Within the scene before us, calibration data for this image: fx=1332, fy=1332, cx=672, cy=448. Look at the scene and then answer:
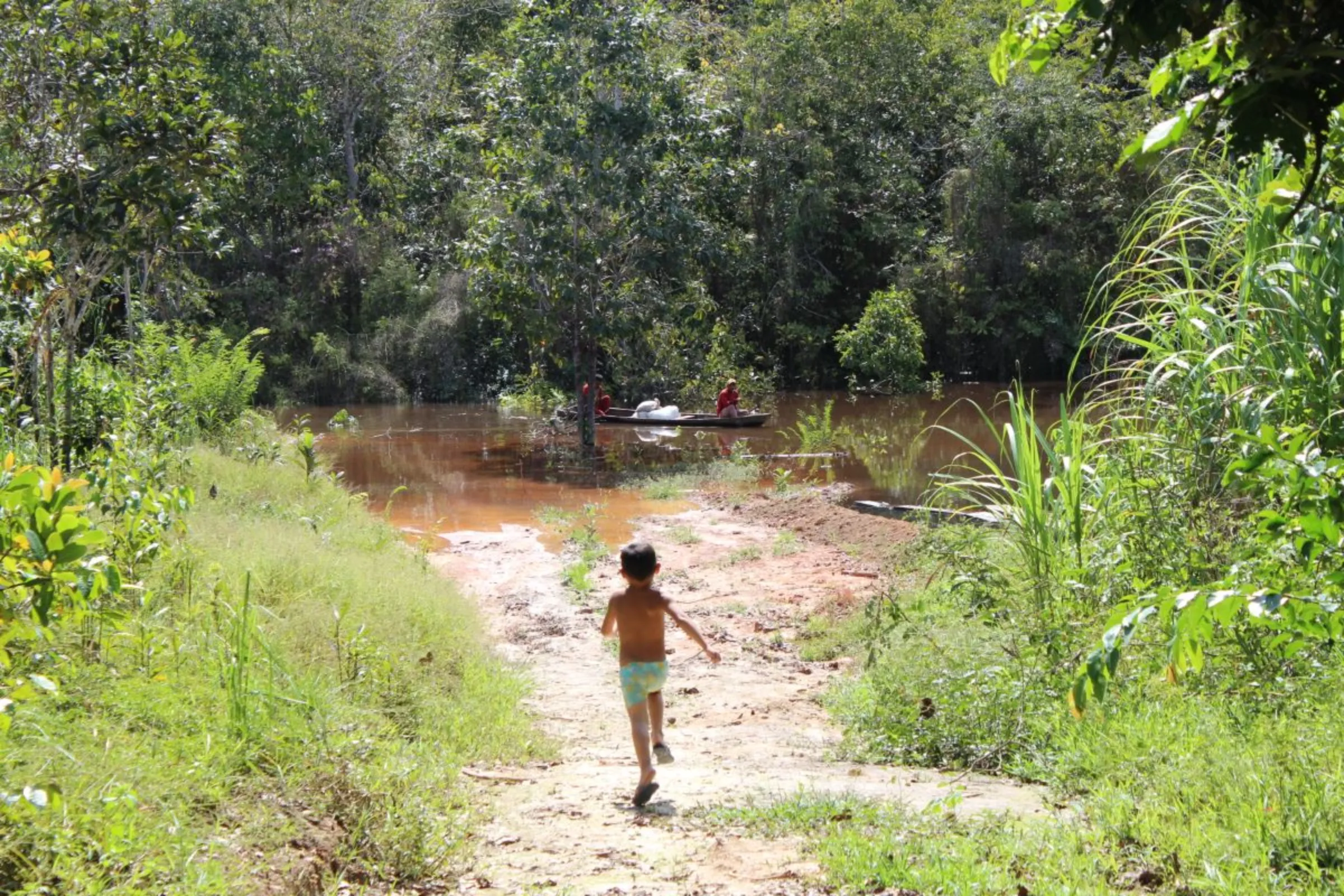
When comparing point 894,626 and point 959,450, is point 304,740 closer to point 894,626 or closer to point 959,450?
point 894,626

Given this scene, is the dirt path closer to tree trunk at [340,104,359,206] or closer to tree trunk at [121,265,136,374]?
tree trunk at [121,265,136,374]

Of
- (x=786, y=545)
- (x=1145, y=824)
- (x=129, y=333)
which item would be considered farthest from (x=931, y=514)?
(x=129, y=333)

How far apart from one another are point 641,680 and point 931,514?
25.6 feet

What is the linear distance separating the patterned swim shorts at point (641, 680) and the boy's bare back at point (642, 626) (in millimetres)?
27

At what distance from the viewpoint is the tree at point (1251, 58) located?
2826 mm

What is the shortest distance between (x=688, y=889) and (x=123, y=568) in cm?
349

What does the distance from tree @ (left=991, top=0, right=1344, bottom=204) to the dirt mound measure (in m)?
9.35

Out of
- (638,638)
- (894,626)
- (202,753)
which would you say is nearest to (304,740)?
(202,753)

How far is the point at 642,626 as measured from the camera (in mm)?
6305

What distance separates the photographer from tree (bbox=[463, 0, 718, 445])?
21531 millimetres

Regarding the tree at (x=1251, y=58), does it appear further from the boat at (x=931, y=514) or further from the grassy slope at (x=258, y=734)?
the boat at (x=931, y=514)

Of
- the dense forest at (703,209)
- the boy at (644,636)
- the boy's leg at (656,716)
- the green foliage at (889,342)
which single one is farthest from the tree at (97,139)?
the green foliage at (889,342)

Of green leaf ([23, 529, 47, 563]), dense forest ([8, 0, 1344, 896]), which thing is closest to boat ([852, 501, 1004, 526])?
dense forest ([8, 0, 1344, 896])

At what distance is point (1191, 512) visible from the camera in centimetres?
695
